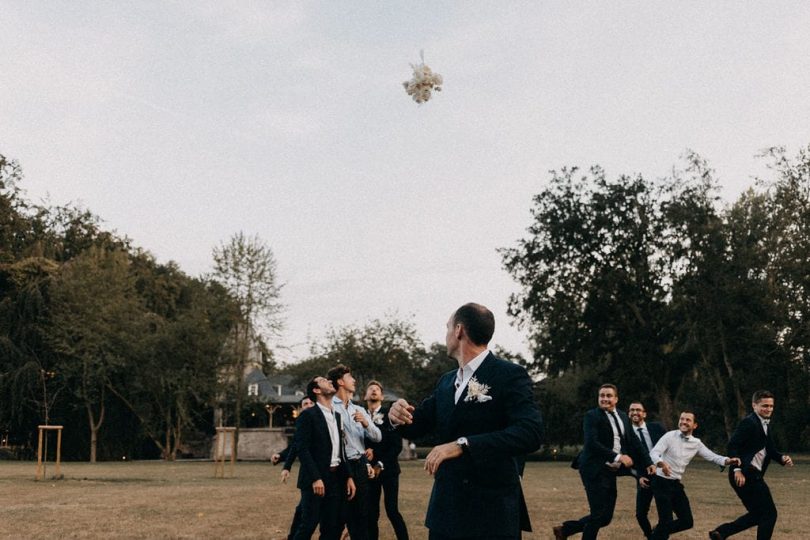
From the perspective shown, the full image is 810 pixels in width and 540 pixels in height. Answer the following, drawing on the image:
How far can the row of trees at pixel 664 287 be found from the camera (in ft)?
147

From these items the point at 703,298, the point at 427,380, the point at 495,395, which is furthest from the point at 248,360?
the point at 495,395

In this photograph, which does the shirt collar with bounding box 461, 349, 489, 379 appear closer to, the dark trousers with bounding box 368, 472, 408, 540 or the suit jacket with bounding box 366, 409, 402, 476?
the suit jacket with bounding box 366, 409, 402, 476

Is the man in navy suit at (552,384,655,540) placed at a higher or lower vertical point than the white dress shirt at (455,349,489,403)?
lower

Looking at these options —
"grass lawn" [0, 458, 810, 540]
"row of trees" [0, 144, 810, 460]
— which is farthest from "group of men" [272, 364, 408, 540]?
"row of trees" [0, 144, 810, 460]

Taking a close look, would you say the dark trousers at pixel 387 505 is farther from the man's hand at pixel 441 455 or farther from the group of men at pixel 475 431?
the man's hand at pixel 441 455

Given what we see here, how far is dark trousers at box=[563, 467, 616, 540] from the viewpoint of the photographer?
35.0 feet

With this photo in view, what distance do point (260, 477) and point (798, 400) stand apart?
108 feet

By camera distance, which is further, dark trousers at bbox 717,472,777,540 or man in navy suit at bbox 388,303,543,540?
dark trousers at bbox 717,472,777,540

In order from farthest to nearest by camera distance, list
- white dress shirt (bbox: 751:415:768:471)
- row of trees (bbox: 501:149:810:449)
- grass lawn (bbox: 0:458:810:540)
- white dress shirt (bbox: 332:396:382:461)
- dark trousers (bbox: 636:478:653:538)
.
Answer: row of trees (bbox: 501:149:810:449) < grass lawn (bbox: 0:458:810:540) < dark trousers (bbox: 636:478:653:538) < white dress shirt (bbox: 751:415:768:471) < white dress shirt (bbox: 332:396:382:461)

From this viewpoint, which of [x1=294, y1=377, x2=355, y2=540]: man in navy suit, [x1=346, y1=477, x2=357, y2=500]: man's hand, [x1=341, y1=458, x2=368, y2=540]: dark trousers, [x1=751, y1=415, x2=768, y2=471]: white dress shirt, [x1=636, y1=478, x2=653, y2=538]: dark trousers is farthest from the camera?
[x1=636, y1=478, x2=653, y2=538]: dark trousers

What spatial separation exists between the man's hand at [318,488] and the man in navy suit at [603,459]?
355 centimetres

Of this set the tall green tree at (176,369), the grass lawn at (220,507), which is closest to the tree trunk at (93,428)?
the tall green tree at (176,369)

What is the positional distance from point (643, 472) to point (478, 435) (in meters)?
7.72

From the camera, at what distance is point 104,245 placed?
5512cm
